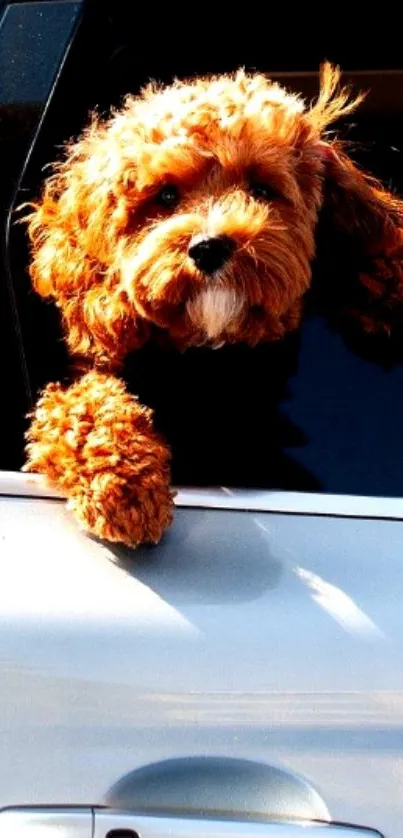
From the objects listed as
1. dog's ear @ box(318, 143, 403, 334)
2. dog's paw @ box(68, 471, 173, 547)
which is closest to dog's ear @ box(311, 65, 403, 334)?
dog's ear @ box(318, 143, 403, 334)

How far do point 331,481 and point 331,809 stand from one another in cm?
49

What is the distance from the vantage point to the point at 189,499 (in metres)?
2.03

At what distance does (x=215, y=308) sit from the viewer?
6.53 feet

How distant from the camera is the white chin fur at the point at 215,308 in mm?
1990

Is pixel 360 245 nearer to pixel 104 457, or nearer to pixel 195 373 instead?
pixel 195 373

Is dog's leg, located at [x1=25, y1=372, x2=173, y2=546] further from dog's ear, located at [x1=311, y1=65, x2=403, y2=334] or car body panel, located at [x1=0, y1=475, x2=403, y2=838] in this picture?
dog's ear, located at [x1=311, y1=65, x2=403, y2=334]

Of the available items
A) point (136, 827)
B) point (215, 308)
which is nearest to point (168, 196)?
point (215, 308)

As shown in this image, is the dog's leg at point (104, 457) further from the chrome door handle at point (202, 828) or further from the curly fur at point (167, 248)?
the chrome door handle at point (202, 828)

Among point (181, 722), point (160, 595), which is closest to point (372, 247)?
point (160, 595)

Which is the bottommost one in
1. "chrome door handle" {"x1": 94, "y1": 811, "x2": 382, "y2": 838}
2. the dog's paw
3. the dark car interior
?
"chrome door handle" {"x1": 94, "y1": 811, "x2": 382, "y2": 838}

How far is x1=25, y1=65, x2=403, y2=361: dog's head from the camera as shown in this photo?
2.00 metres

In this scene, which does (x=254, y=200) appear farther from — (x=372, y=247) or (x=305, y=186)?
(x=372, y=247)

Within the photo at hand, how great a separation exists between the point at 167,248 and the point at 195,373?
25 cm

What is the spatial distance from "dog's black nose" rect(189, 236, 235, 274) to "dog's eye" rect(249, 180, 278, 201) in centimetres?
17
